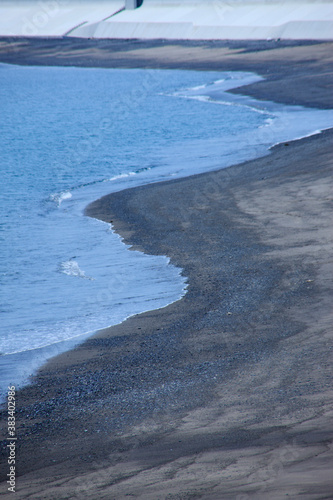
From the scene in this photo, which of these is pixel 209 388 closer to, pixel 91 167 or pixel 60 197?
pixel 60 197

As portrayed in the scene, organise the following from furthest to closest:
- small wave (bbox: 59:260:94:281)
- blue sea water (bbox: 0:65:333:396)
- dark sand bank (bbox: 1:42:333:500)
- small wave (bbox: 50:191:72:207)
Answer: small wave (bbox: 50:191:72:207), small wave (bbox: 59:260:94:281), blue sea water (bbox: 0:65:333:396), dark sand bank (bbox: 1:42:333:500)

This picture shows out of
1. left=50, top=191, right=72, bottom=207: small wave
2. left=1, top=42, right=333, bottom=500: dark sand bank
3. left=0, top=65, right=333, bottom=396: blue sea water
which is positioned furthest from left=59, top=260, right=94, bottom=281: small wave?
left=50, top=191, right=72, bottom=207: small wave

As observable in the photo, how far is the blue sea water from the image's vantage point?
9.29 metres

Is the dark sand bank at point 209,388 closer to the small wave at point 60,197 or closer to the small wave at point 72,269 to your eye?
the small wave at point 72,269

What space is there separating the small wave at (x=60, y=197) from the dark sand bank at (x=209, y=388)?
519cm

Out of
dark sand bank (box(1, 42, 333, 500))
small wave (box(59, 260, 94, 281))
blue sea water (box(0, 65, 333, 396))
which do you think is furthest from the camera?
small wave (box(59, 260, 94, 281))

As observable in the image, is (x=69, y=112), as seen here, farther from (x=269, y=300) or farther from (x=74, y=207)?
(x=269, y=300)

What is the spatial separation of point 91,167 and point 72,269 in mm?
10850

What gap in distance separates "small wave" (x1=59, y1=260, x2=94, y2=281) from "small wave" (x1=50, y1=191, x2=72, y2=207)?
5.44 metres

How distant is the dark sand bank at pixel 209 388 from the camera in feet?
15.2

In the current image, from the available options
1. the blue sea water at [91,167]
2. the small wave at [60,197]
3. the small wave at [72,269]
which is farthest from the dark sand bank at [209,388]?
the small wave at [60,197]

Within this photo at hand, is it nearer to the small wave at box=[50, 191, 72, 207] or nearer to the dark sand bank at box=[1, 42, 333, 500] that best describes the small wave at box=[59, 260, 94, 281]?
the dark sand bank at box=[1, 42, 333, 500]

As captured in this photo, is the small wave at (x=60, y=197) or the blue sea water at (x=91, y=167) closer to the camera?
the blue sea water at (x=91, y=167)

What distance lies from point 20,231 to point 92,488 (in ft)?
34.1
